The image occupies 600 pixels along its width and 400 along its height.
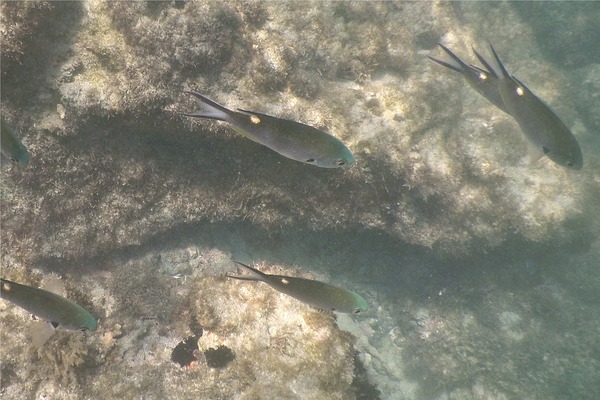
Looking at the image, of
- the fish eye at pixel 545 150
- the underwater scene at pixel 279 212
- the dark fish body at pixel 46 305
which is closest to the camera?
the dark fish body at pixel 46 305

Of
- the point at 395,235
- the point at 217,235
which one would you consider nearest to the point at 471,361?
the point at 395,235

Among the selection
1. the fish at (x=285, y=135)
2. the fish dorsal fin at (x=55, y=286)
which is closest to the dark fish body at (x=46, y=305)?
the fish dorsal fin at (x=55, y=286)

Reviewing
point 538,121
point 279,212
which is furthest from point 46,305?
point 538,121

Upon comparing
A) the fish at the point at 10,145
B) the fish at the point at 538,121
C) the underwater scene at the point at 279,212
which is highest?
the fish at the point at 10,145

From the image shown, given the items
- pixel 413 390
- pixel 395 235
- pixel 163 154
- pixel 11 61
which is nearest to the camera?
pixel 11 61

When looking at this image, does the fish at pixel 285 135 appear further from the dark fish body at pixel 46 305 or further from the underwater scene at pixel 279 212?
the dark fish body at pixel 46 305

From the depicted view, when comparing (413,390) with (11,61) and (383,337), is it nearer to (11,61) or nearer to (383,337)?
(383,337)
